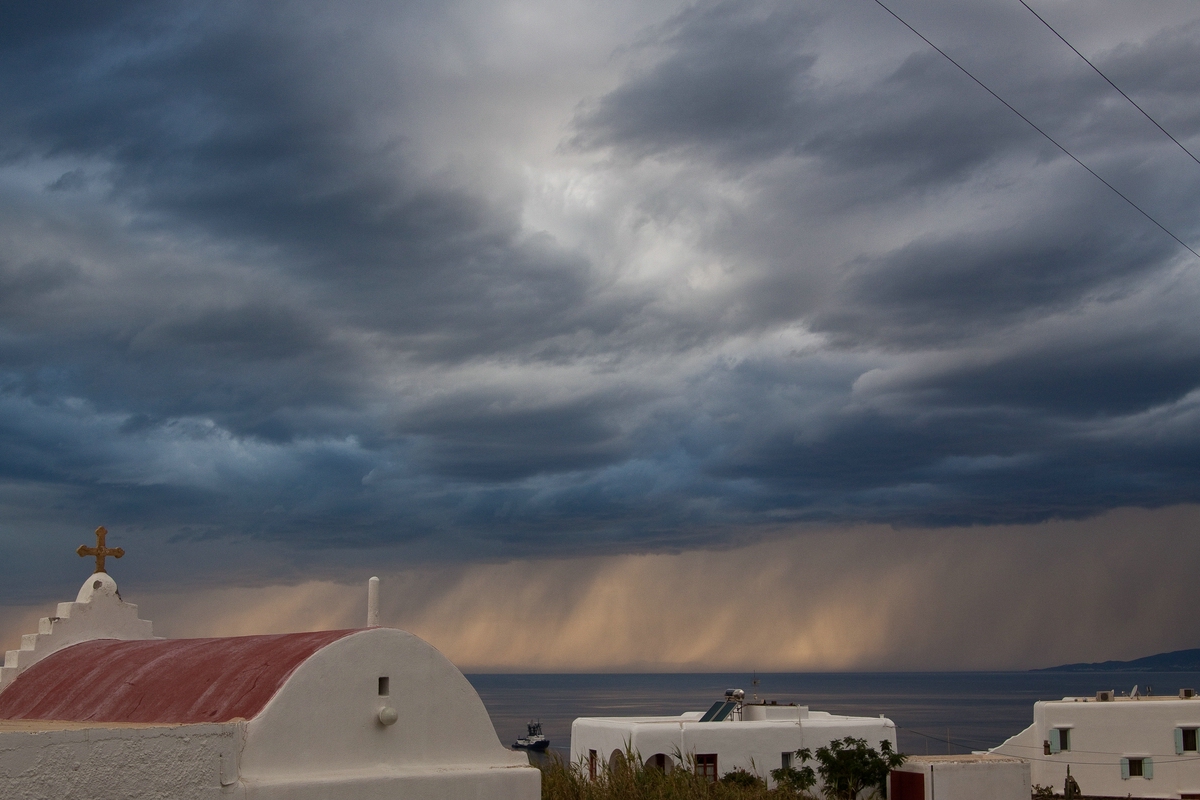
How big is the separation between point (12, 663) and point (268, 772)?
333 inches

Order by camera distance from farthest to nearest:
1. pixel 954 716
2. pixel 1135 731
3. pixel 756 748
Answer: pixel 954 716
pixel 1135 731
pixel 756 748

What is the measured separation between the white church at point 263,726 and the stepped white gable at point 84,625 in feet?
3.73

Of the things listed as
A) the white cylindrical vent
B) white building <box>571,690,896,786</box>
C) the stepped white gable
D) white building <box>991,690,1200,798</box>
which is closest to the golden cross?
the stepped white gable

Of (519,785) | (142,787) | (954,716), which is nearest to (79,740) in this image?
(142,787)

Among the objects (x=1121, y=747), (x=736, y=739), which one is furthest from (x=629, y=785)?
(x=1121, y=747)

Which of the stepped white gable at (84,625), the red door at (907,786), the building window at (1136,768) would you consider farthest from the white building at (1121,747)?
the stepped white gable at (84,625)

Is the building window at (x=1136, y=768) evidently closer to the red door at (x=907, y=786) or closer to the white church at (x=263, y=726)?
the red door at (x=907, y=786)

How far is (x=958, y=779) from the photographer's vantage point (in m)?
32.4

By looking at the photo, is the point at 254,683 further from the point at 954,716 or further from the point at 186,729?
the point at 954,716

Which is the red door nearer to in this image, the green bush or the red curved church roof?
the green bush

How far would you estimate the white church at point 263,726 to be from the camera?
1351 centimetres

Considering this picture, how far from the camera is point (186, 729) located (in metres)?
14.1

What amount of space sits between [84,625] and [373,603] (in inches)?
299

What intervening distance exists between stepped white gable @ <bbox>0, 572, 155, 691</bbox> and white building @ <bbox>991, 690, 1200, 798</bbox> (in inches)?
1404
